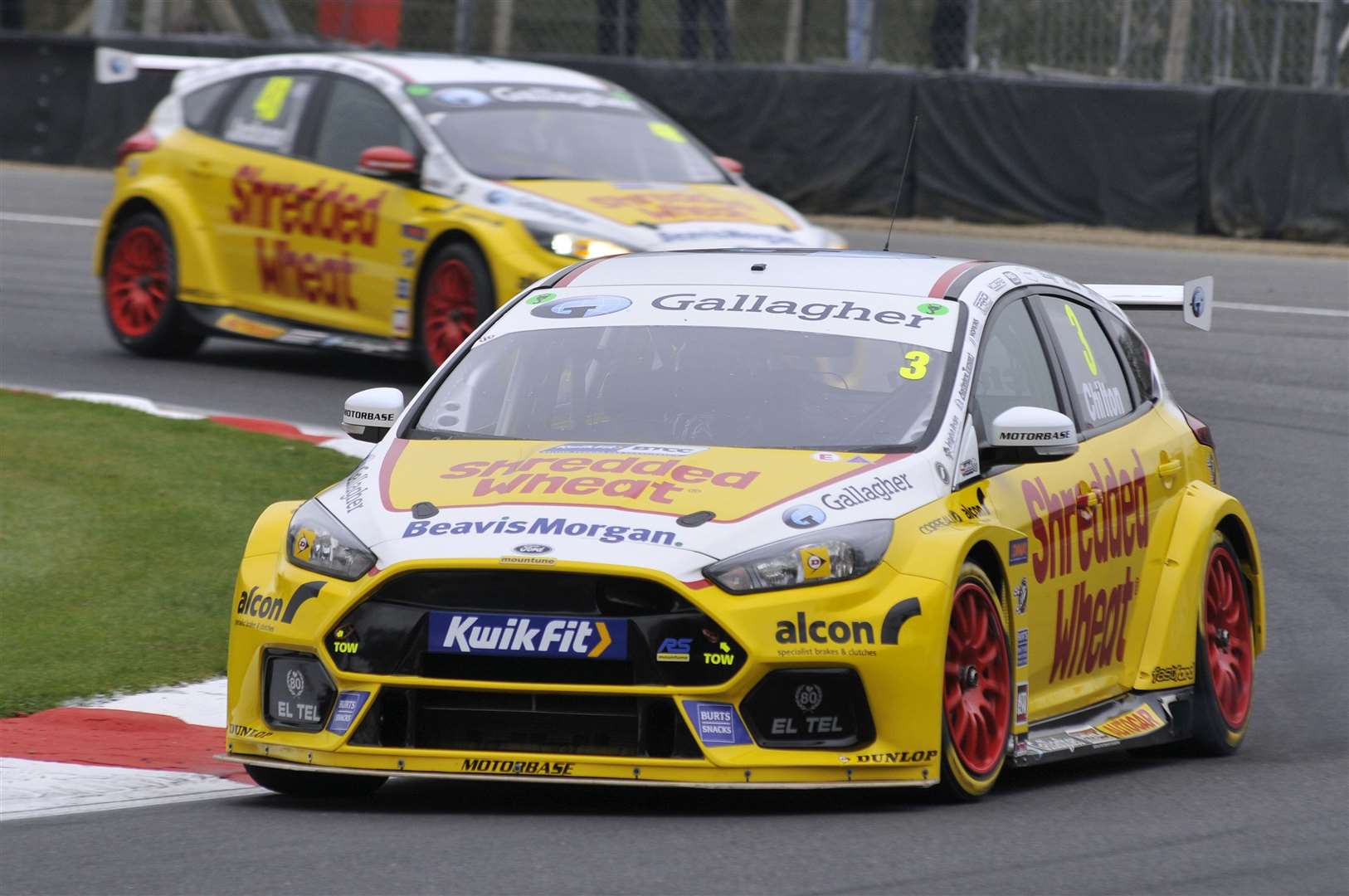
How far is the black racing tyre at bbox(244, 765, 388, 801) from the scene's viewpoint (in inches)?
238

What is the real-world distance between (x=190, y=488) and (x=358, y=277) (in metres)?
3.21

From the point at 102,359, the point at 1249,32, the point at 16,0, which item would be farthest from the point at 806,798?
the point at 16,0

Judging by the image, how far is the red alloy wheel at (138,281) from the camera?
14.5 metres

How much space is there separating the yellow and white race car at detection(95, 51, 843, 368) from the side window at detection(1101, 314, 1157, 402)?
15.6ft

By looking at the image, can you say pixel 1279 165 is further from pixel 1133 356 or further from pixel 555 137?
pixel 1133 356

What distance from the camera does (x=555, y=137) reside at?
13.7 m

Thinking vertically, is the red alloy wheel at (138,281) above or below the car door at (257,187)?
below

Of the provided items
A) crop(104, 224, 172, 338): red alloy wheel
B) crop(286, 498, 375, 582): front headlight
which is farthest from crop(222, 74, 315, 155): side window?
crop(286, 498, 375, 582): front headlight

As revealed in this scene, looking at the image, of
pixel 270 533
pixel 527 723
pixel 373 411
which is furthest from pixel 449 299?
pixel 527 723

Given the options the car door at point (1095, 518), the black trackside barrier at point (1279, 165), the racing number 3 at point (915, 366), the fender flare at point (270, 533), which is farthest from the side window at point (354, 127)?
the black trackside barrier at point (1279, 165)

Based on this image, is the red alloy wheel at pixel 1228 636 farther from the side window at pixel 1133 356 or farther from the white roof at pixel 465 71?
Answer: the white roof at pixel 465 71

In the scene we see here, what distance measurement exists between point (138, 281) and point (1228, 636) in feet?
28.5

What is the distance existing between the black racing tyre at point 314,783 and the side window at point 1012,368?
1.91 meters

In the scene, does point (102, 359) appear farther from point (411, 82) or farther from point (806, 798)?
point (806, 798)
